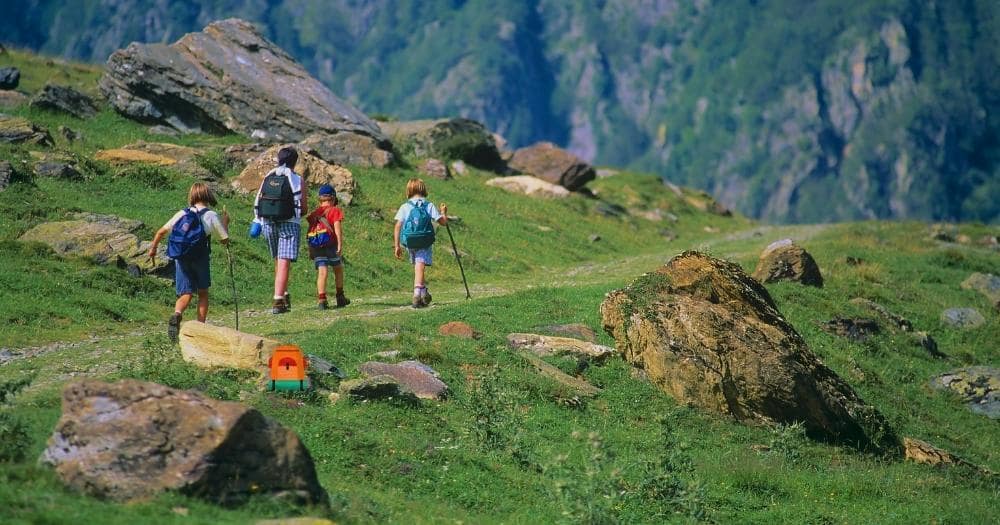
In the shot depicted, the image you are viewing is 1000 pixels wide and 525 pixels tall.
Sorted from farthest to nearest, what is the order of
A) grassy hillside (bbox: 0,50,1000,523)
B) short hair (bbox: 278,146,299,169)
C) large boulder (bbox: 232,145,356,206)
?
1. large boulder (bbox: 232,145,356,206)
2. short hair (bbox: 278,146,299,169)
3. grassy hillside (bbox: 0,50,1000,523)

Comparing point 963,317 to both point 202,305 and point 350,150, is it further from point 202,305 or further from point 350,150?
point 202,305

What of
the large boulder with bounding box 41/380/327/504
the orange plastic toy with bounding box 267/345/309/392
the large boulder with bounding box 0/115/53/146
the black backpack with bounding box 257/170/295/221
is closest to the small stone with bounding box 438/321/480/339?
the black backpack with bounding box 257/170/295/221

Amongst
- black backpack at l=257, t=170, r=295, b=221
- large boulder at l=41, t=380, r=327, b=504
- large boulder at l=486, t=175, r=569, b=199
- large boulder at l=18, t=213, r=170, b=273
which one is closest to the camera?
large boulder at l=41, t=380, r=327, b=504

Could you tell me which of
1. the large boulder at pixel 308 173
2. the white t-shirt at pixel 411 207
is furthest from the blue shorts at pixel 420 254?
the large boulder at pixel 308 173

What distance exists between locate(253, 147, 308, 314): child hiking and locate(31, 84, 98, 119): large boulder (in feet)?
56.8

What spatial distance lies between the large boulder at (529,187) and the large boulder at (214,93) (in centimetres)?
671

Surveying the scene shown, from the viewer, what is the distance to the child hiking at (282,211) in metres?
20.7

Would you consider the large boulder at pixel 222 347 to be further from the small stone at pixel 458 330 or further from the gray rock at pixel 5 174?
the gray rock at pixel 5 174

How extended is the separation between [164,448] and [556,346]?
1049 centimetres

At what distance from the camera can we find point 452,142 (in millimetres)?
46938

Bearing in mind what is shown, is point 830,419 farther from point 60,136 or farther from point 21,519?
point 60,136

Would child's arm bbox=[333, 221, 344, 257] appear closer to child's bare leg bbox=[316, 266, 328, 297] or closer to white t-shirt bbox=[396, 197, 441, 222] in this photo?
child's bare leg bbox=[316, 266, 328, 297]

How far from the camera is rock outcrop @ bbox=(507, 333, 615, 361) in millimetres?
20281

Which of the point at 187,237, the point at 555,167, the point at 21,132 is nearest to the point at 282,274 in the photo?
the point at 187,237
